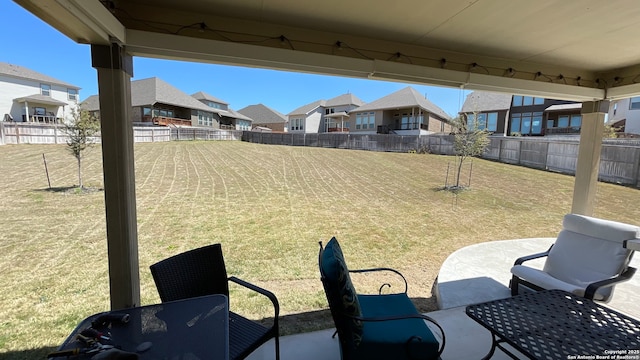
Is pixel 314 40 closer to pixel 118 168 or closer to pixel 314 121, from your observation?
pixel 118 168

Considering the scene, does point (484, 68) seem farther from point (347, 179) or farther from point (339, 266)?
point (347, 179)

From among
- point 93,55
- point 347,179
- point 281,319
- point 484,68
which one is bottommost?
point 281,319

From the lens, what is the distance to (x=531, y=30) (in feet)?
8.57

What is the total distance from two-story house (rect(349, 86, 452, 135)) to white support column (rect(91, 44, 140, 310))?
65.6ft

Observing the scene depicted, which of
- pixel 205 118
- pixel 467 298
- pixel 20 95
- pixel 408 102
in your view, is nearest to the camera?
pixel 467 298

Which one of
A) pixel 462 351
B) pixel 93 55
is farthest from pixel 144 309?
pixel 462 351

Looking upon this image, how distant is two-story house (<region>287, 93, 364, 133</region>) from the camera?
27906 millimetres

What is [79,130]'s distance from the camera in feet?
20.8

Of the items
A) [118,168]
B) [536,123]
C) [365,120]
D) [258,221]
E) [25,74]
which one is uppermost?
[365,120]

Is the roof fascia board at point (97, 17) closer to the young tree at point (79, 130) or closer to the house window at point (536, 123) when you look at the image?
the young tree at point (79, 130)

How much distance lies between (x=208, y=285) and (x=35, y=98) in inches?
344

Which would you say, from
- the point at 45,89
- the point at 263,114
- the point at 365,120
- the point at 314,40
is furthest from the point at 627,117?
the point at 263,114

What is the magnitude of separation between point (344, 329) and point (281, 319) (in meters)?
1.31

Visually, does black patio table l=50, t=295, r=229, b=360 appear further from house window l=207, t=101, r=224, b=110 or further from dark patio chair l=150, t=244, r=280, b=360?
house window l=207, t=101, r=224, b=110
